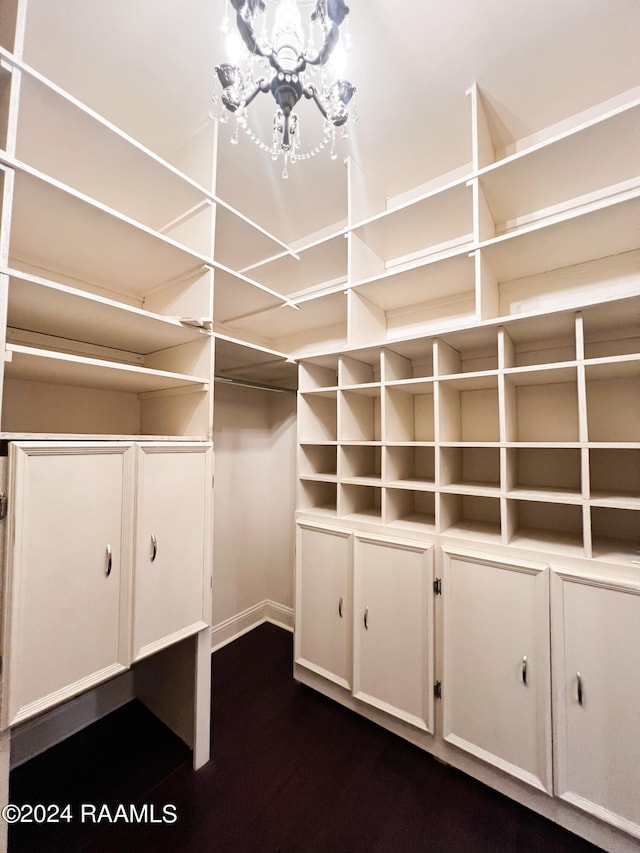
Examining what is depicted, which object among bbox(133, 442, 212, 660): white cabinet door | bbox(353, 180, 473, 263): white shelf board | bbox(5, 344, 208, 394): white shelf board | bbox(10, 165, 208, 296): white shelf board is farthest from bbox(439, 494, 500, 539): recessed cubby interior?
bbox(10, 165, 208, 296): white shelf board

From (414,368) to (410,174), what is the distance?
107 centimetres

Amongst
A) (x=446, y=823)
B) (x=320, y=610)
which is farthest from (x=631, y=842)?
(x=320, y=610)

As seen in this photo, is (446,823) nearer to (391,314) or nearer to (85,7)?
(391,314)

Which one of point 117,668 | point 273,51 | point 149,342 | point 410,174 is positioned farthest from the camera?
point 410,174

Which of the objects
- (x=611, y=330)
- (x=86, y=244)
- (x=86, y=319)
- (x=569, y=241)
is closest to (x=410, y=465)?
(x=611, y=330)

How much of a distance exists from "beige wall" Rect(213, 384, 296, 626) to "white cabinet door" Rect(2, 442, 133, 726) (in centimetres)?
119

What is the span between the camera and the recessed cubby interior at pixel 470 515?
5.28ft

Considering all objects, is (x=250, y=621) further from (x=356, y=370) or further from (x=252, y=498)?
(x=356, y=370)

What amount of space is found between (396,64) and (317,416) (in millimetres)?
1661

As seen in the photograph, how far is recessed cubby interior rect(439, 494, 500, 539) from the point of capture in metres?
1.61

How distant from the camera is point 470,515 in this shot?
187cm

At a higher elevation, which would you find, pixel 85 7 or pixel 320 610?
pixel 85 7

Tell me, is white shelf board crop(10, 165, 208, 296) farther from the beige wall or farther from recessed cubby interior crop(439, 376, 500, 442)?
recessed cubby interior crop(439, 376, 500, 442)

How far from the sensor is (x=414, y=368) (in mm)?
2070
